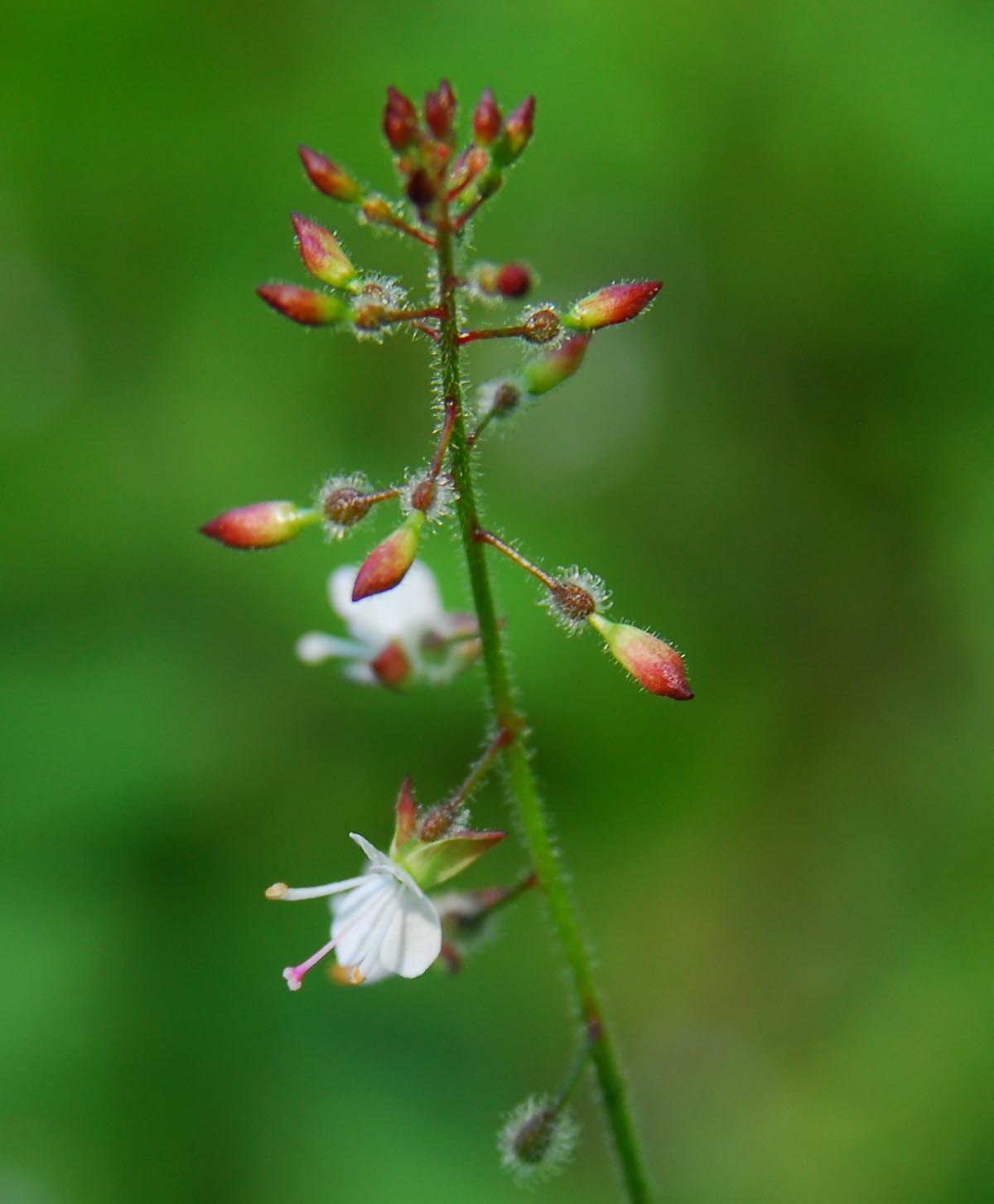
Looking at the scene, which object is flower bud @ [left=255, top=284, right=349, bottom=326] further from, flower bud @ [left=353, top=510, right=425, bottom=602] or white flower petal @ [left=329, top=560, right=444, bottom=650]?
white flower petal @ [left=329, top=560, right=444, bottom=650]

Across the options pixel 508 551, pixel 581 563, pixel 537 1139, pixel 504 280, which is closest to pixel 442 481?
pixel 508 551

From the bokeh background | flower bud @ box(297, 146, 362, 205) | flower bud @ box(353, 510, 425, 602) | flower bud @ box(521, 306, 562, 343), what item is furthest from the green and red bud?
the bokeh background

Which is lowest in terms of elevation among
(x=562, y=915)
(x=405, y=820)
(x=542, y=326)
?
(x=562, y=915)

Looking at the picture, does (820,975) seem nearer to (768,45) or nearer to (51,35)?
(768,45)

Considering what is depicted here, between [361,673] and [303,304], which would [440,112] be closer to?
[303,304]

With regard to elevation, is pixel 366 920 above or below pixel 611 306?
below
